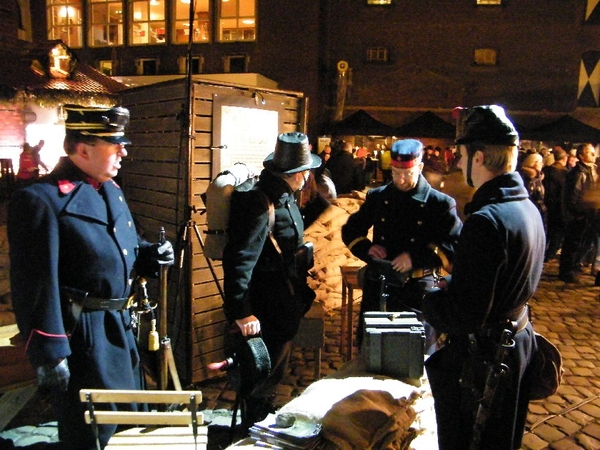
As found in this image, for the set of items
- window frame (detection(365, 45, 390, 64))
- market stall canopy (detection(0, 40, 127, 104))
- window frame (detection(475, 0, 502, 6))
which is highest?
window frame (detection(475, 0, 502, 6))

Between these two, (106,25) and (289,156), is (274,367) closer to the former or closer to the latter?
(289,156)

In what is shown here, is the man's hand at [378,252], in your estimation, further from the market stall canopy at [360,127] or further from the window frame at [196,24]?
the window frame at [196,24]

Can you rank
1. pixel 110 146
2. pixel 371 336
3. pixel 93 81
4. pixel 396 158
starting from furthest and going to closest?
pixel 93 81, pixel 396 158, pixel 110 146, pixel 371 336

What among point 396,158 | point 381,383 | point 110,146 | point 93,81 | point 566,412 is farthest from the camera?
point 93,81

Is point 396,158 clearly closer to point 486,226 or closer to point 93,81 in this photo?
point 486,226

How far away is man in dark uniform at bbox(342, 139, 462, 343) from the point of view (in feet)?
11.8

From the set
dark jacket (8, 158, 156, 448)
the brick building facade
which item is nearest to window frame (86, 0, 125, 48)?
the brick building facade

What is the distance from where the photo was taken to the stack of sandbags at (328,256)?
281 inches

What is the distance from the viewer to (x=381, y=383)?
2.23m

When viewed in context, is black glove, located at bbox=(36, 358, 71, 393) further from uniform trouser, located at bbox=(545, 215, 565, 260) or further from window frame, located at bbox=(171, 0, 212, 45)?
window frame, located at bbox=(171, 0, 212, 45)

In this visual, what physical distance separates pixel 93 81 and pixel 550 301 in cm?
1388

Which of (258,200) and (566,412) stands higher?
(258,200)

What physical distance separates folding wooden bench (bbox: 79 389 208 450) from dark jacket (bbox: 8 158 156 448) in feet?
1.55

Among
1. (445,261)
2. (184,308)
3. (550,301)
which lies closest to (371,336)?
(445,261)
